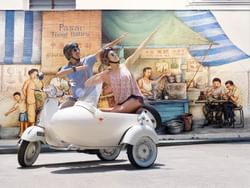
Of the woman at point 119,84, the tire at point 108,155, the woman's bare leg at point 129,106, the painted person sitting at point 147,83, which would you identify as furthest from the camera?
the painted person sitting at point 147,83

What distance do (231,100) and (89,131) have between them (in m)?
9.20

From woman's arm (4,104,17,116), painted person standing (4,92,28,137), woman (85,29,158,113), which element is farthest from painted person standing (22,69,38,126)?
woman (85,29,158,113)

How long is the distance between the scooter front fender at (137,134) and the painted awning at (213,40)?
8.25 m

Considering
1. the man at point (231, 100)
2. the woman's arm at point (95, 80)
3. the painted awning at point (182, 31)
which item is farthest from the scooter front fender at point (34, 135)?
the man at point (231, 100)

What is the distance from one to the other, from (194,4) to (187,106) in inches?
186

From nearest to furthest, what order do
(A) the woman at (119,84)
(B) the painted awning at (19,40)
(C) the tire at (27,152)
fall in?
(C) the tire at (27,152) → (A) the woman at (119,84) → (B) the painted awning at (19,40)

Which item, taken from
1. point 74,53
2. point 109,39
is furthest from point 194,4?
point 74,53

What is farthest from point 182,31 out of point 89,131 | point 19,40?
point 89,131

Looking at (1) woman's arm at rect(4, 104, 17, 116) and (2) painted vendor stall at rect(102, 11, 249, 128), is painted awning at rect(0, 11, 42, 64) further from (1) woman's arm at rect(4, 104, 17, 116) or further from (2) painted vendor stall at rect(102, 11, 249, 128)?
(2) painted vendor stall at rect(102, 11, 249, 128)

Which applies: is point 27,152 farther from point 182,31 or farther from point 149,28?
point 182,31

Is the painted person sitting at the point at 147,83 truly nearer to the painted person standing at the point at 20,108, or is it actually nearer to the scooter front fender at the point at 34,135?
the painted person standing at the point at 20,108

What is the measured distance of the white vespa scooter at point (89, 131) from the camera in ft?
29.3

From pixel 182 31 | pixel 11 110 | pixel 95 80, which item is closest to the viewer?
pixel 95 80

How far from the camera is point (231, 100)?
17281 mm
